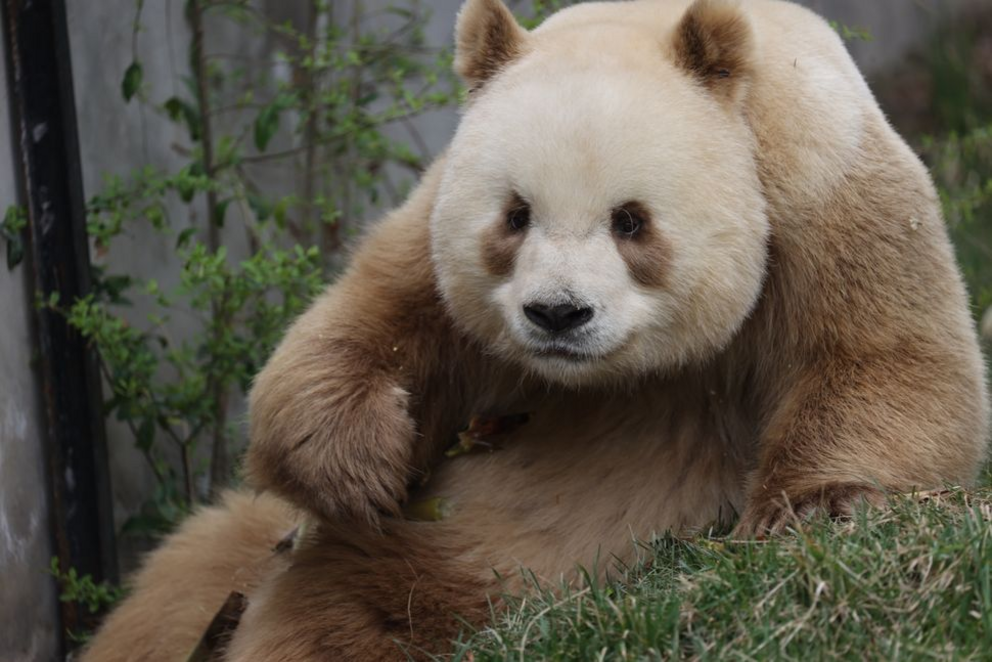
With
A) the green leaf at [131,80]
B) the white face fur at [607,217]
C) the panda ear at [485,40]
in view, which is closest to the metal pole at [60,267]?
the green leaf at [131,80]

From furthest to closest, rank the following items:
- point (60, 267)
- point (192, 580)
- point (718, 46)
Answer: point (60, 267), point (192, 580), point (718, 46)

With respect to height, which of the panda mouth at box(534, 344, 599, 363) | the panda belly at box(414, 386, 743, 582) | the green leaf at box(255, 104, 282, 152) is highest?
the green leaf at box(255, 104, 282, 152)

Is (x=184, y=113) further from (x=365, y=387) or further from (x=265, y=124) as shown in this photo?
(x=365, y=387)

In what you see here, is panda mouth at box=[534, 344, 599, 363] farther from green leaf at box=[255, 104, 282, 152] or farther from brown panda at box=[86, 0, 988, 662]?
green leaf at box=[255, 104, 282, 152]

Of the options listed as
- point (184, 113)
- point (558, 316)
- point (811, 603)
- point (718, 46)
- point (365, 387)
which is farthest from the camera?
point (184, 113)

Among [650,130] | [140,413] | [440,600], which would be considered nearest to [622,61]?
[650,130]

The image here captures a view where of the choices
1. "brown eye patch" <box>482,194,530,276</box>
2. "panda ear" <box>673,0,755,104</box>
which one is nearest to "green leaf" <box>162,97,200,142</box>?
"brown eye patch" <box>482,194,530,276</box>

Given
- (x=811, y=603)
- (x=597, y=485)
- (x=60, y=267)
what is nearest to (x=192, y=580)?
(x=60, y=267)

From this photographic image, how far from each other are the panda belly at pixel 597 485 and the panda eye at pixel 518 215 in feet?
2.44

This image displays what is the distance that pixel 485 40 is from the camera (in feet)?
12.9

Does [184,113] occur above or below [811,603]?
above

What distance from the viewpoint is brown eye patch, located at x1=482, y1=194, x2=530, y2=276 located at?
3648mm

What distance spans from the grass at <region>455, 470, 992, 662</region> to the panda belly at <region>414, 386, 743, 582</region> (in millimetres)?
430

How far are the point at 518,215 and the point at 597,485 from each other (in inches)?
36.9
